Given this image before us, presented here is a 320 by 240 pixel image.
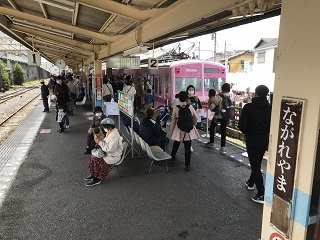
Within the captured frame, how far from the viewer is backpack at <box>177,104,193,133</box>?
545cm

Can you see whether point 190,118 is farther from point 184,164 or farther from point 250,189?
point 250,189

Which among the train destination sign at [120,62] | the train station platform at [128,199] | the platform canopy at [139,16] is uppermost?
the platform canopy at [139,16]

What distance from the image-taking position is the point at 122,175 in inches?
216

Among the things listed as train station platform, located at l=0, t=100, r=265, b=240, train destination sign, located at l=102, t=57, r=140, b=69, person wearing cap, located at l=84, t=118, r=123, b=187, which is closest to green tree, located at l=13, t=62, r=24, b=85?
train destination sign, located at l=102, t=57, r=140, b=69

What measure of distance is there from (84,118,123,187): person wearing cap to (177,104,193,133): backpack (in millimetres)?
1271

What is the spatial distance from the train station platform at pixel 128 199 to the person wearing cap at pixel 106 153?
21 cm

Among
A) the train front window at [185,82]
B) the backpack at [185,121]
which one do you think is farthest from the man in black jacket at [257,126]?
the train front window at [185,82]

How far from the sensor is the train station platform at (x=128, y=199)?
11.9 ft

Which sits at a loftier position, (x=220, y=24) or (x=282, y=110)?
(x=220, y=24)

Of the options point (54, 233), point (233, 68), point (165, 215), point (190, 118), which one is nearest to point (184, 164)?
point (190, 118)

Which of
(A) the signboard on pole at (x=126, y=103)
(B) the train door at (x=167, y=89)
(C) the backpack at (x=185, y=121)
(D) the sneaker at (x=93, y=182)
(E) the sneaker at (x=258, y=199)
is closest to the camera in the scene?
(E) the sneaker at (x=258, y=199)

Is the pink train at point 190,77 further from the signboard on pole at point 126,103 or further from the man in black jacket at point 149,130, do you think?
the man in black jacket at point 149,130

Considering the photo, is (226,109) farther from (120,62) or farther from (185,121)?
(120,62)

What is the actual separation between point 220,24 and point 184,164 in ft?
10.0
